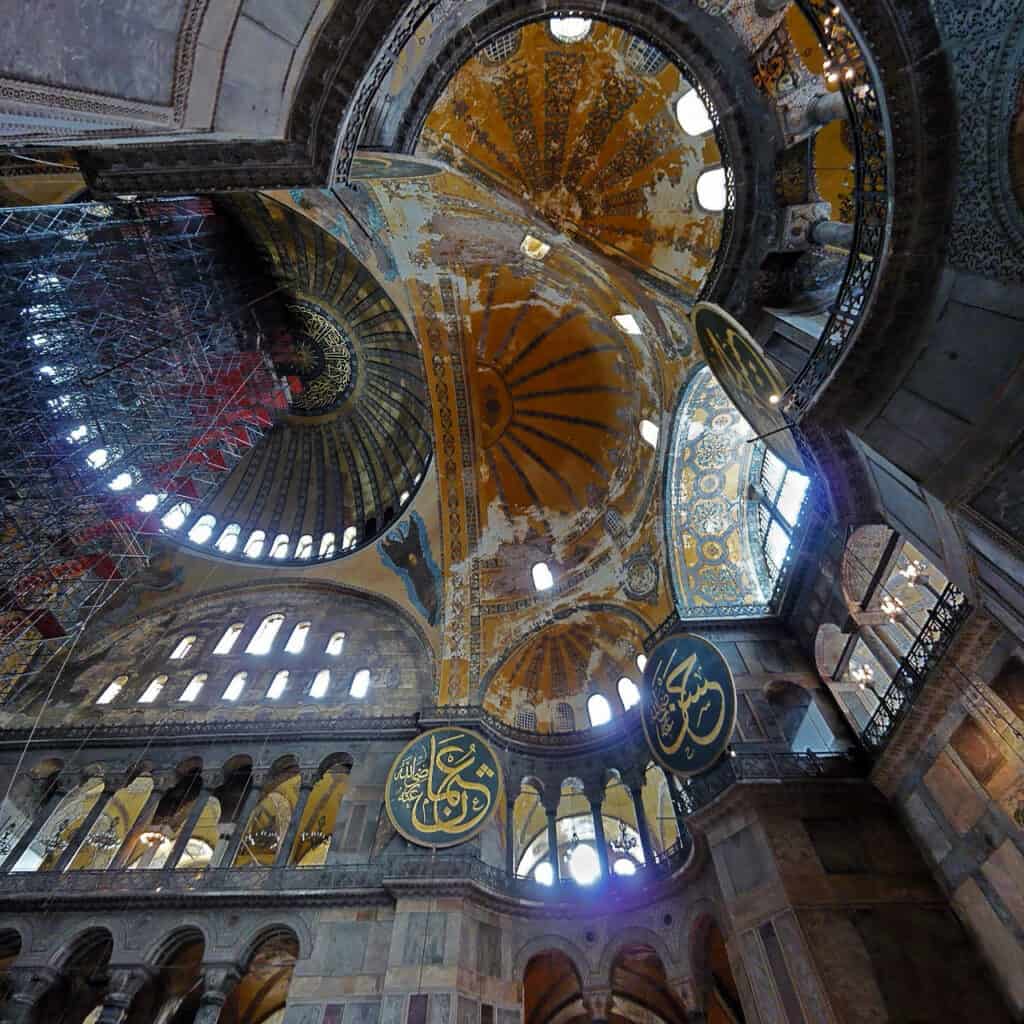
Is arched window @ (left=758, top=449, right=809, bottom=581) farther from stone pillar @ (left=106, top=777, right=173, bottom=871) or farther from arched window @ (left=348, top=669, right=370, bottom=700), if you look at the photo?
stone pillar @ (left=106, top=777, right=173, bottom=871)

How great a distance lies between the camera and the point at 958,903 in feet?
18.5

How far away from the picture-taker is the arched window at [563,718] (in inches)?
456

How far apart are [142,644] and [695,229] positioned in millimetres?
15038

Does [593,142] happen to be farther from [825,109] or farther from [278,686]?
[278,686]

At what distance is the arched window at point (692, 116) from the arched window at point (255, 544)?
1420 cm

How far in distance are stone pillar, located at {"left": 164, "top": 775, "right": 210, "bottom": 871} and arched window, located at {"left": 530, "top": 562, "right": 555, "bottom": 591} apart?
7.87m

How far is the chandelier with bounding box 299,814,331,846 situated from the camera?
11.5 meters

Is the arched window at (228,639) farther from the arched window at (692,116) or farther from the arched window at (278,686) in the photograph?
the arched window at (692,116)

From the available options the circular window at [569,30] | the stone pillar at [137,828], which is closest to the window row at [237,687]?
the stone pillar at [137,828]

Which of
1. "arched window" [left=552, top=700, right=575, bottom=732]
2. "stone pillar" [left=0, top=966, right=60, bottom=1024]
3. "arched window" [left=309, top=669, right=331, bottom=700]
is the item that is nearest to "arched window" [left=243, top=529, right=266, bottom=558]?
"arched window" [left=309, top=669, right=331, bottom=700]

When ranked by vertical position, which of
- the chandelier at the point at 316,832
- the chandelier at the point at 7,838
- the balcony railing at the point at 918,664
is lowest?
the balcony railing at the point at 918,664

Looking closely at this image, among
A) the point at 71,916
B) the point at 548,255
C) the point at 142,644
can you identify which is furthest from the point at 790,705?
the point at 142,644

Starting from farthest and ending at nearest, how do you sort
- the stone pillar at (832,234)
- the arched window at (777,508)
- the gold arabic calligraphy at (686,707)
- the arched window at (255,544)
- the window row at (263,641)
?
the arched window at (255,544)
the window row at (263,641)
the arched window at (777,508)
the gold arabic calligraphy at (686,707)
the stone pillar at (832,234)

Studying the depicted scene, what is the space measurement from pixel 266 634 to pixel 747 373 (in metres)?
12.7
